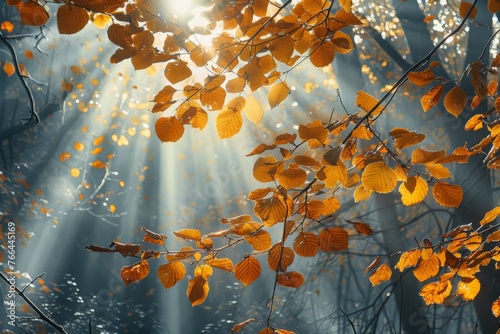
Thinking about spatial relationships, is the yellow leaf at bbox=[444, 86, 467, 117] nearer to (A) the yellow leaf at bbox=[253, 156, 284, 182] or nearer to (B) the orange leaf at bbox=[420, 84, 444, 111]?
(B) the orange leaf at bbox=[420, 84, 444, 111]

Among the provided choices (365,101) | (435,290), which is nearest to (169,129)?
(365,101)

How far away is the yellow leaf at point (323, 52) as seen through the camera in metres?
1.24

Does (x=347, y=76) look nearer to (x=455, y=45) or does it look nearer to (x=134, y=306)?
(x=455, y=45)

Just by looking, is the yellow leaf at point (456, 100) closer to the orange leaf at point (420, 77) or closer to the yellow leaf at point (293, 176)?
the orange leaf at point (420, 77)

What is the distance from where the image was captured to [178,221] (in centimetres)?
1137

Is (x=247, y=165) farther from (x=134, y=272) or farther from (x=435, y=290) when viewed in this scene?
(x=134, y=272)

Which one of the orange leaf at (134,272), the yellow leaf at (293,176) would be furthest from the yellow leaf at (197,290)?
the yellow leaf at (293,176)

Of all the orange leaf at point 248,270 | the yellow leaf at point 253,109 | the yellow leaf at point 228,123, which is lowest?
the orange leaf at point 248,270

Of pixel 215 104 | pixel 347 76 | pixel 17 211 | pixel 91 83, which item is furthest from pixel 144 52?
pixel 91 83

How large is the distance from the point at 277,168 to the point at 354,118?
0.97ft

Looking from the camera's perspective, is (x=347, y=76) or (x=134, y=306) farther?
(x=134, y=306)

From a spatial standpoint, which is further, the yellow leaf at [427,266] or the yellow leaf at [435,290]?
the yellow leaf at [435,290]

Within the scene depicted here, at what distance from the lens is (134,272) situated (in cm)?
129

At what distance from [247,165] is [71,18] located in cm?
1117
